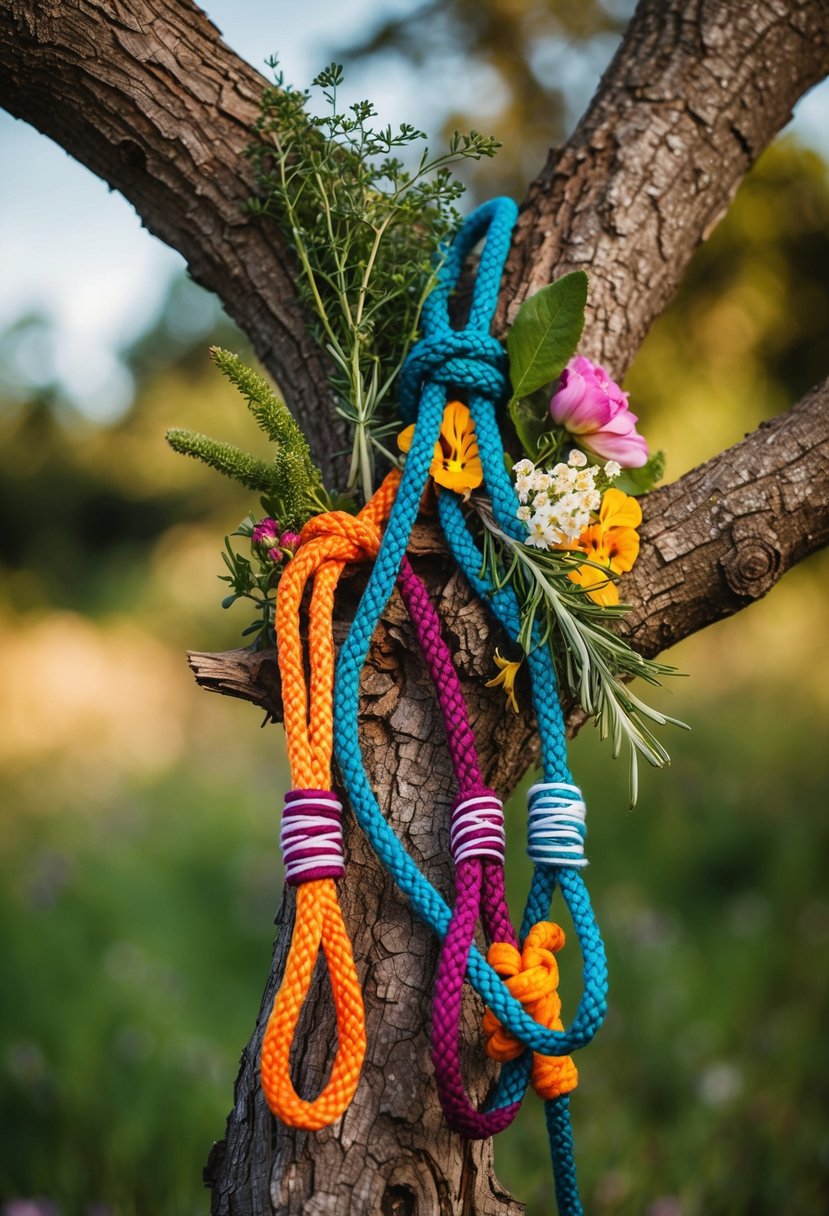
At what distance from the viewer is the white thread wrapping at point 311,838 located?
31.6 inches

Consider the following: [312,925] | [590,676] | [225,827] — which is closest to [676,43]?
[590,676]

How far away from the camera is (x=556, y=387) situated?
39.3 inches

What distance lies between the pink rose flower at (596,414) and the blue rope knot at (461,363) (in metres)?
0.07

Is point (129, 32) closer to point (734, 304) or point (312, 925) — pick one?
point (312, 925)

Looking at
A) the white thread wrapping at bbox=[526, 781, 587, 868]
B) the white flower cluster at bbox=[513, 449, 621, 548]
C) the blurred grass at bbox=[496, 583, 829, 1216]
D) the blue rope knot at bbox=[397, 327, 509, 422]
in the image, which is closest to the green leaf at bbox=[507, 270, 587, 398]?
the blue rope knot at bbox=[397, 327, 509, 422]

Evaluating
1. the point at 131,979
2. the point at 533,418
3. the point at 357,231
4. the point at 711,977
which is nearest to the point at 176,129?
the point at 357,231

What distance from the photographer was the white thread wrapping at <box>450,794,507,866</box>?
32.6 inches

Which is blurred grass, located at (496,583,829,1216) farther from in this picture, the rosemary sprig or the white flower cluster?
the white flower cluster

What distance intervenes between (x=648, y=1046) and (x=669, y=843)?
0.84 metres

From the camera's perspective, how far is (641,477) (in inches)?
40.7

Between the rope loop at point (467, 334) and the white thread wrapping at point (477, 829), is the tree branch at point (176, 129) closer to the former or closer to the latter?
the rope loop at point (467, 334)

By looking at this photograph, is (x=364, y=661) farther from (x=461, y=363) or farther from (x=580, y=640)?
(x=461, y=363)

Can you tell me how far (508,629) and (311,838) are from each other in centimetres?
27

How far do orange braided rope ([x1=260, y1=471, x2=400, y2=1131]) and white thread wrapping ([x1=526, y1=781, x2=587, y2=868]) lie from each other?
0.19 metres
